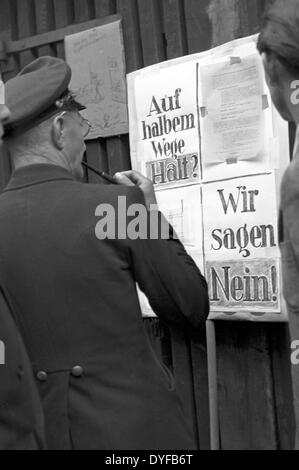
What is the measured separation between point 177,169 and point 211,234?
1.14 ft

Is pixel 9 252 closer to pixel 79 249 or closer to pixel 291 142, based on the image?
pixel 79 249

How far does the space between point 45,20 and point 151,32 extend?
775 millimetres

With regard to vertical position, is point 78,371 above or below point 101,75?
below

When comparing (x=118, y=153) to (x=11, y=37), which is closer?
(x=118, y=153)

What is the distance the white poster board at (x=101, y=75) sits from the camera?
411 centimetres

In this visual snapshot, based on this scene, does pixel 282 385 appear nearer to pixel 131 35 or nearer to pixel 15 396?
pixel 15 396

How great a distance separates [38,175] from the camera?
263 centimetres

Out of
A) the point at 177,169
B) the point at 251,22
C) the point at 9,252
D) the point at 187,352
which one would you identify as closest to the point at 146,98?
the point at 177,169

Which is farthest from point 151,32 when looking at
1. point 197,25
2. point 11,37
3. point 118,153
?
point 11,37

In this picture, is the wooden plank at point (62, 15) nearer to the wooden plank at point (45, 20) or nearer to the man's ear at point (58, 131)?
the wooden plank at point (45, 20)

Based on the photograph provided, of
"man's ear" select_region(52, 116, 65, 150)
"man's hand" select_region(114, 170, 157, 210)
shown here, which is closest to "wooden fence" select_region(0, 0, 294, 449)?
"man's hand" select_region(114, 170, 157, 210)

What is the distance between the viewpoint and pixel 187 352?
3932mm

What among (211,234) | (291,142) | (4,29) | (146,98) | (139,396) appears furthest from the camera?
(4,29)

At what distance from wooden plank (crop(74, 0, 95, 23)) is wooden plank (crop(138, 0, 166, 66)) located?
0.35 metres
